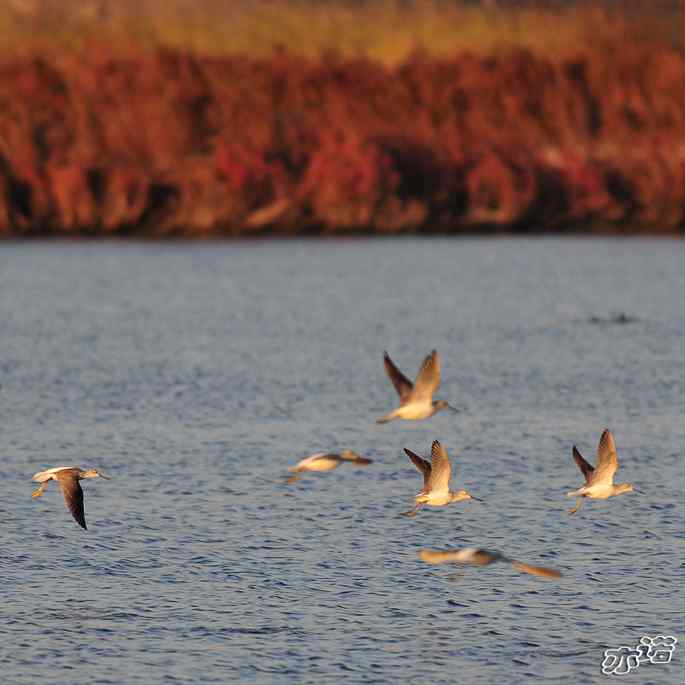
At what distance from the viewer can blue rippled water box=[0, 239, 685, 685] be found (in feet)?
64.2

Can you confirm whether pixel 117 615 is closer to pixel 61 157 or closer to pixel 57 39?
pixel 61 157

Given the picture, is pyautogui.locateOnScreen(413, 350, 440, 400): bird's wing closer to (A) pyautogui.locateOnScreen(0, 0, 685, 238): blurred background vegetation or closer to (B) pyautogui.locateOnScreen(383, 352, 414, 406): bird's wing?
(B) pyautogui.locateOnScreen(383, 352, 414, 406): bird's wing

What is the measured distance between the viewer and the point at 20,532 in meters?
24.5

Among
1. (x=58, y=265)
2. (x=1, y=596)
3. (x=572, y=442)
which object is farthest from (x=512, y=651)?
(x=58, y=265)

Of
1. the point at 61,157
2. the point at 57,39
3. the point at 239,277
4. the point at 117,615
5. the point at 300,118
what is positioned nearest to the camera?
the point at 117,615

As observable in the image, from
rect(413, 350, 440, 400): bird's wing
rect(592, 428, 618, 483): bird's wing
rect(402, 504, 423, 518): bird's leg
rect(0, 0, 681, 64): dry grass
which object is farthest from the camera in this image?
rect(0, 0, 681, 64): dry grass

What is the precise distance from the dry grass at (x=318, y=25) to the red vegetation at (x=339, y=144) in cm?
3107

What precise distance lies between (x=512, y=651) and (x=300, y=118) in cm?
10508

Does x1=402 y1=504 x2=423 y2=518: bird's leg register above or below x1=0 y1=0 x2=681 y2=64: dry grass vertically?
below

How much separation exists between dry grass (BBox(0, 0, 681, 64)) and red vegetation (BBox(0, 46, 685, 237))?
31069 millimetres

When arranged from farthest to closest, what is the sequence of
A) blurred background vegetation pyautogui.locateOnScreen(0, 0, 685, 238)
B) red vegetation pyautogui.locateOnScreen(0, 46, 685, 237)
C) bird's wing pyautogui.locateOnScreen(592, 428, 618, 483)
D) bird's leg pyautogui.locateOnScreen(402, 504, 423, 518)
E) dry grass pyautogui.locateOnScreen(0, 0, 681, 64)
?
dry grass pyautogui.locateOnScreen(0, 0, 681, 64) < blurred background vegetation pyautogui.locateOnScreen(0, 0, 685, 238) < red vegetation pyautogui.locateOnScreen(0, 46, 685, 237) < bird's leg pyautogui.locateOnScreen(402, 504, 423, 518) < bird's wing pyautogui.locateOnScreen(592, 428, 618, 483)

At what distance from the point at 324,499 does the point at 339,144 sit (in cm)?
8447

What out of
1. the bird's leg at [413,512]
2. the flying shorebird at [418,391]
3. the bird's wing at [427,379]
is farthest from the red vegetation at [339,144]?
the bird's wing at [427,379]

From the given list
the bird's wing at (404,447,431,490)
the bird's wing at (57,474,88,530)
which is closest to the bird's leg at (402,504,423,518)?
Result: the bird's wing at (404,447,431,490)
